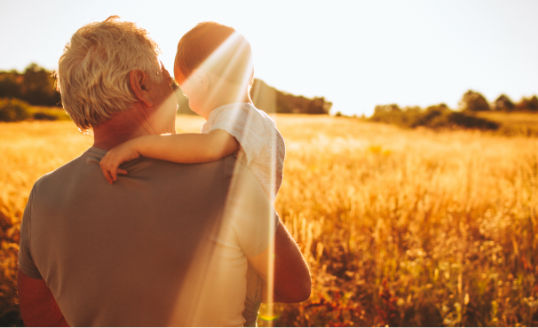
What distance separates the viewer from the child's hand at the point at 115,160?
0.96 m

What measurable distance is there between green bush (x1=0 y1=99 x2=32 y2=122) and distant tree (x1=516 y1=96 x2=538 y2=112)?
53.9m

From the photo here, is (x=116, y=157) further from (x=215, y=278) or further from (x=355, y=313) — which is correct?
(x=355, y=313)

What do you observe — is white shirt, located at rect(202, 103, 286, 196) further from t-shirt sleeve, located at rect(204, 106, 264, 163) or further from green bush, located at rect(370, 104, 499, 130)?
green bush, located at rect(370, 104, 499, 130)

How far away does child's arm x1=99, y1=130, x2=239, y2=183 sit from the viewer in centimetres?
98

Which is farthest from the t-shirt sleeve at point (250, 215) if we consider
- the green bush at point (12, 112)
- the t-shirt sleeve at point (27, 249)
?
the green bush at point (12, 112)

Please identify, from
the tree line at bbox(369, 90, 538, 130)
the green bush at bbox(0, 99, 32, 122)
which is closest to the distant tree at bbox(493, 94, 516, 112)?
the tree line at bbox(369, 90, 538, 130)

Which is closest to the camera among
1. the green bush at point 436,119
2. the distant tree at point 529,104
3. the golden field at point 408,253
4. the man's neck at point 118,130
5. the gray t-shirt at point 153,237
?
the gray t-shirt at point 153,237

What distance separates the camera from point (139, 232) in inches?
37.2

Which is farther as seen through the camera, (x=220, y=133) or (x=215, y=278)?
(x=220, y=133)

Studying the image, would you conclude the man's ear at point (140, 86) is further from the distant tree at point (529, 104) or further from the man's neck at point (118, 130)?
the distant tree at point (529, 104)

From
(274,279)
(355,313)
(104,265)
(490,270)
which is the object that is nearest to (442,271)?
(490,270)

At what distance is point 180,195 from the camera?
37.3 inches

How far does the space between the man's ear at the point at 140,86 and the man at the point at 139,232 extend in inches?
0.8

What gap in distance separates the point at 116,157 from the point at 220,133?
0.39 m
